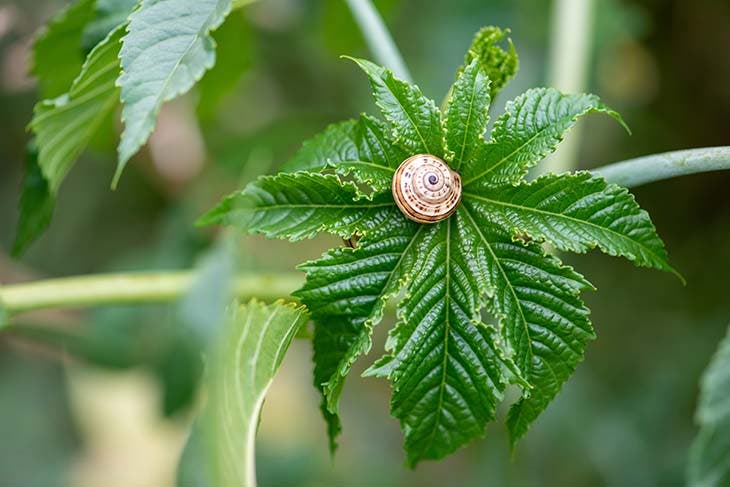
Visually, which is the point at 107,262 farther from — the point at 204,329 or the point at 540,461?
the point at 204,329

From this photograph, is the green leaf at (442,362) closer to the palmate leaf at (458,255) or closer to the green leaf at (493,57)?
the palmate leaf at (458,255)

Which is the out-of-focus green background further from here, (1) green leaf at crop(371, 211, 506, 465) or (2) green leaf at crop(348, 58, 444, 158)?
(1) green leaf at crop(371, 211, 506, 465)

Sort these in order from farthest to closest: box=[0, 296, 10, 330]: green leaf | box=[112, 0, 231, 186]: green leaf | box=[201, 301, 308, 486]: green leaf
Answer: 1. box=[0, 296, 10, 330]: green leaf
2. box=[112, 0, 231, 186]: green leaf
3. box=[201, 301, 308, 486]: green leaf

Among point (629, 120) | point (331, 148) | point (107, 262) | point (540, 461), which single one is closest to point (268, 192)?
point (331, 148)

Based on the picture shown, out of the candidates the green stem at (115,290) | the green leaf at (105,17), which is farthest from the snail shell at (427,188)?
the green leaf at (105,17)

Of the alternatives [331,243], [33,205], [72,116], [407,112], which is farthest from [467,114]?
[331,243]

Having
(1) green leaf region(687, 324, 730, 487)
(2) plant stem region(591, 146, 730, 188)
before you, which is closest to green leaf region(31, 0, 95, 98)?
(2) plant stem region(591, 146, 730, 188)
